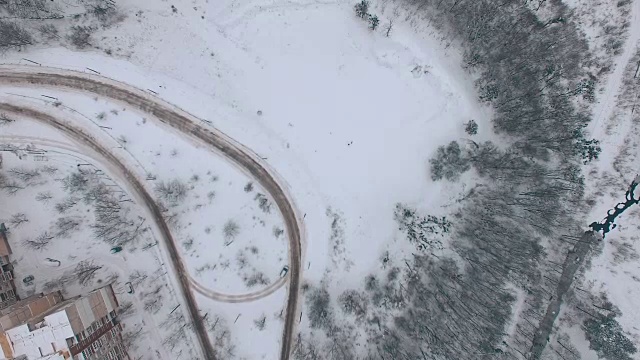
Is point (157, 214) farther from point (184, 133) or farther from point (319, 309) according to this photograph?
point (319, 309)

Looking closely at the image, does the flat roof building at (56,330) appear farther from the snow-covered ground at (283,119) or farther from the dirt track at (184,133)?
A: the snow-covered ground at (283,119)

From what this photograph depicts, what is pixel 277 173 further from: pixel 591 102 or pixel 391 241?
pixel 591 102

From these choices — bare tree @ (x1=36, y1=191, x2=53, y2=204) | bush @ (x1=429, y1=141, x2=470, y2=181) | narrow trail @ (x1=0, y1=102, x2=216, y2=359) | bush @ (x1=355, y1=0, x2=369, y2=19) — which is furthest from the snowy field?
bare tree @ (x1=36, y1=191, x2=53, y2=204)

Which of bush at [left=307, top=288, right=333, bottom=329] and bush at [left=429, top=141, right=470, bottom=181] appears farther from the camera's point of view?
bush at [left=429, top=141, right=470, bottom=181]

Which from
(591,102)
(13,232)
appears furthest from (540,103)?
(13,232)

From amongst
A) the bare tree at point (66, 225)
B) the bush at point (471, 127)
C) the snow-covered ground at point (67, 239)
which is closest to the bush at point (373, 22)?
the bush at point (471, 127)

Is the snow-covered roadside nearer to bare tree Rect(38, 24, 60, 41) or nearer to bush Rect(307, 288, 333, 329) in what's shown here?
bush Rect(307, 288, 333, 329)

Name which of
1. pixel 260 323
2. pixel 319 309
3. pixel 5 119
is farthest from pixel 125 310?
pixel 5 119
